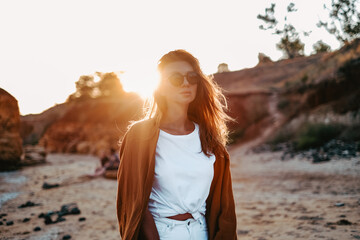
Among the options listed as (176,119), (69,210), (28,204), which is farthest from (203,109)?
(28,204)

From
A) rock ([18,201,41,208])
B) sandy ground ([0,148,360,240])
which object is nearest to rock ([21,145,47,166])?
sandy ground ([0,148,360,240])

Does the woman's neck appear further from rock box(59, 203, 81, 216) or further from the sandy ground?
rock box(59, 203, 81, 216)

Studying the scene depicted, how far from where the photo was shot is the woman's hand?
1703 millimetres

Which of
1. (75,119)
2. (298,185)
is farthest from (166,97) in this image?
(75,119)

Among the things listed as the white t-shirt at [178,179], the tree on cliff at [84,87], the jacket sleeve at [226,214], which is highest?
the tree on cliff at [84,87]

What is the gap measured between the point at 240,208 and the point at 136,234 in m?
4.23

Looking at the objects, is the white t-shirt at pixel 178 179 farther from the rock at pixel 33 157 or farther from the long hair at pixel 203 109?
the rock at pixel 33 157

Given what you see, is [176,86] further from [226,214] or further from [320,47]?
[320,47]

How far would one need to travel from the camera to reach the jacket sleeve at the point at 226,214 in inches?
75.5

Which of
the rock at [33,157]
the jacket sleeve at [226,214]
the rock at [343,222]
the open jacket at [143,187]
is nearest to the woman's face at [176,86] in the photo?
the open jacket at [143,187]

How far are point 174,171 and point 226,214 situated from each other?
1.73 ft

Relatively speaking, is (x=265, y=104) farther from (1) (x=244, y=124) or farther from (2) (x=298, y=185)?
(2) (x=298, y=185)

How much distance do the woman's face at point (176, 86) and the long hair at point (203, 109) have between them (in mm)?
47

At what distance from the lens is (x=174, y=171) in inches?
70.4
